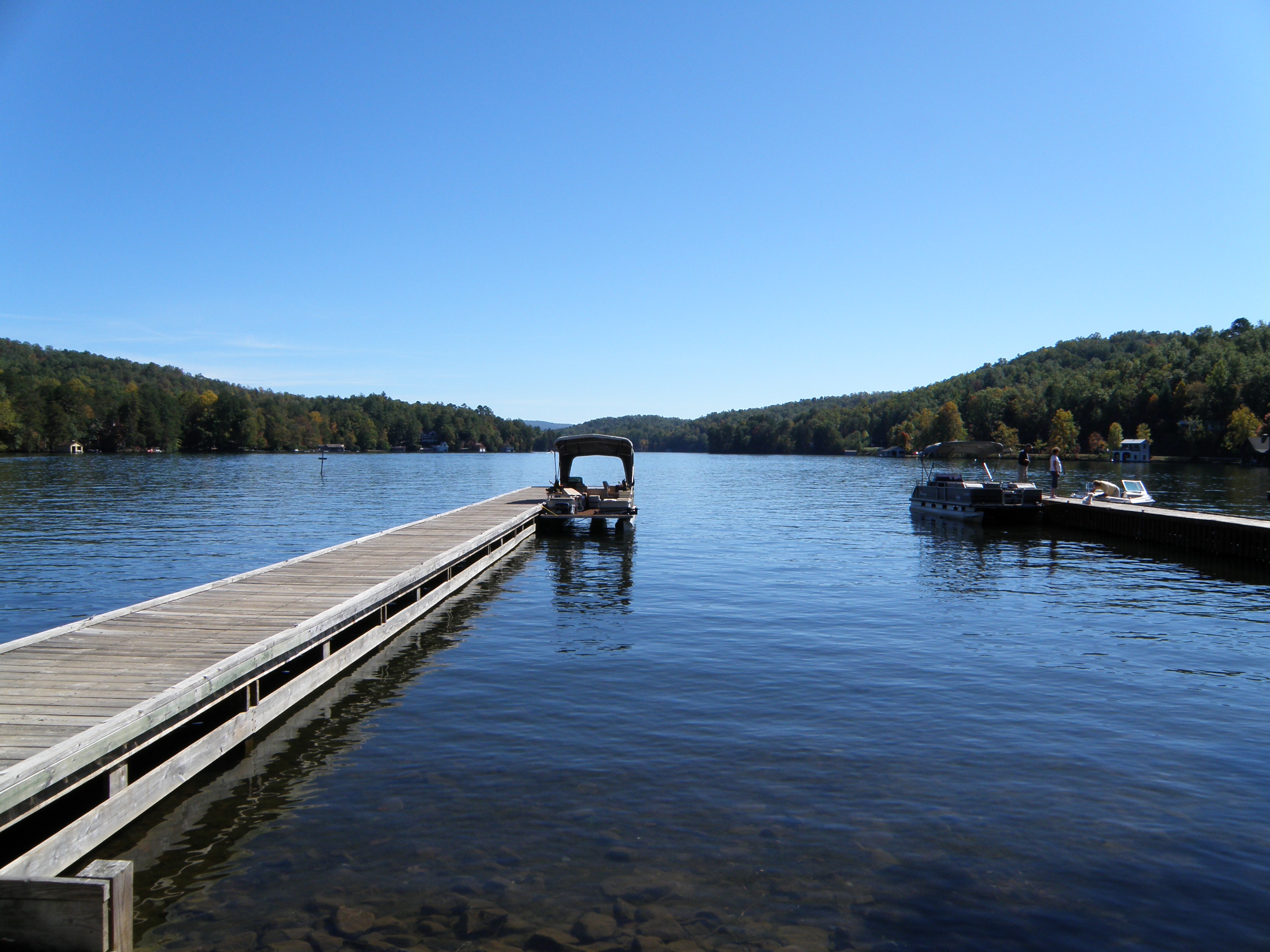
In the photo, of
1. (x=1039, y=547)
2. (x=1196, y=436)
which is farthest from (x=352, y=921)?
(x=1196, y=436)

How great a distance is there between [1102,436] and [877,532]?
12126 centimetres

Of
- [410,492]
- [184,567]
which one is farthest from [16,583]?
[410,492]

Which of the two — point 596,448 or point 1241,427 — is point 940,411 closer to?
point 1241,427

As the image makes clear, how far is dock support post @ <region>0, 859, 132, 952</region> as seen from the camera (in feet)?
15.1

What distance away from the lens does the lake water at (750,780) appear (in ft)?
18.2

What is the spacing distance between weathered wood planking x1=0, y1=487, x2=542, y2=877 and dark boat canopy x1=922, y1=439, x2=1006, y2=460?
2705 centimetres

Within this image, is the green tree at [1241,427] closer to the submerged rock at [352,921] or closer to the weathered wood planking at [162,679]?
the weathered wood planking at [162,679]

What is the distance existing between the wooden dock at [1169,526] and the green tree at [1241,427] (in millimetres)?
77679

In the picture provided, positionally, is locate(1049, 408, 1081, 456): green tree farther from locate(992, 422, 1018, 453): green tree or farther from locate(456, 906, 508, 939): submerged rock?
locate(456, 906, 508, 939): submerged rock

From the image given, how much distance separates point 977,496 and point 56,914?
3192 centimetres

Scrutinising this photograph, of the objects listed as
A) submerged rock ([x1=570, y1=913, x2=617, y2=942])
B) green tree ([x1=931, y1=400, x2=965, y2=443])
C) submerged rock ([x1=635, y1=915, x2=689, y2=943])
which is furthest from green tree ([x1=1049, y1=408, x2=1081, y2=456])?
submerged rock ([x1=570, y1=913, x2=617, y2=942])

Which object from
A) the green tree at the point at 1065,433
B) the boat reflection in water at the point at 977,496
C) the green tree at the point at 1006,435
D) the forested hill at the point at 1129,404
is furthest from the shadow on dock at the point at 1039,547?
the green tree at the point at 1006,435

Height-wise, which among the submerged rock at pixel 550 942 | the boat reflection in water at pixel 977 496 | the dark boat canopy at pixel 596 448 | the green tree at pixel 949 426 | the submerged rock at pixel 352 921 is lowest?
the submerged rock at pixel 550 942

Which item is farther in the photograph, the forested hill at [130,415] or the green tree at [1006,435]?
the green tree at [1006,435]
